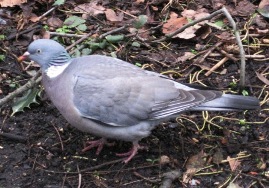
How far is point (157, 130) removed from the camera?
14.5 feet

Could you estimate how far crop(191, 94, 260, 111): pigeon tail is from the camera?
4.07 meters

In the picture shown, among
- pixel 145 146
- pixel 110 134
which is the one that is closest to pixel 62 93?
pixel 110 134

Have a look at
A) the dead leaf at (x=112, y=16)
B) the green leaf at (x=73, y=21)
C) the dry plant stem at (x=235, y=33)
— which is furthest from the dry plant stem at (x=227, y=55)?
the green leaf at (x=73, y=21)

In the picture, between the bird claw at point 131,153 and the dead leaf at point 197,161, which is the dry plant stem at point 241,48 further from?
the bird claw at point 131,153

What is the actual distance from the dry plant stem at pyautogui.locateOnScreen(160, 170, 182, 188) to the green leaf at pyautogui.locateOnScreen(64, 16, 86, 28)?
196 cm

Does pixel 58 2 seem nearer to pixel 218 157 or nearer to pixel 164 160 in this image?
pixel 164 160

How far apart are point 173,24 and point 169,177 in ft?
→ 6.35

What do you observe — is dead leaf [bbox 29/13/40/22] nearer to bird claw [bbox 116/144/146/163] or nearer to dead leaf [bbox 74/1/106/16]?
dead leaf [bbox 74/1/106/16]

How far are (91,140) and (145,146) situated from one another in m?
0.41

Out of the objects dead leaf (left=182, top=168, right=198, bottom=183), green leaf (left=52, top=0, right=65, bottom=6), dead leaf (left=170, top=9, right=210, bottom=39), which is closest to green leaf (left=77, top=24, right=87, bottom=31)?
green leaf (left=52, top=0, right=65, bottom=6)

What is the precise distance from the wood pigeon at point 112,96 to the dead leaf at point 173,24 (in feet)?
4.59

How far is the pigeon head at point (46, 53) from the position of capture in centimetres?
397

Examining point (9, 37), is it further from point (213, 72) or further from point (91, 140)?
point (213, 72)

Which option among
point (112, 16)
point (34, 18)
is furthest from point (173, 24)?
point (34, 18)
